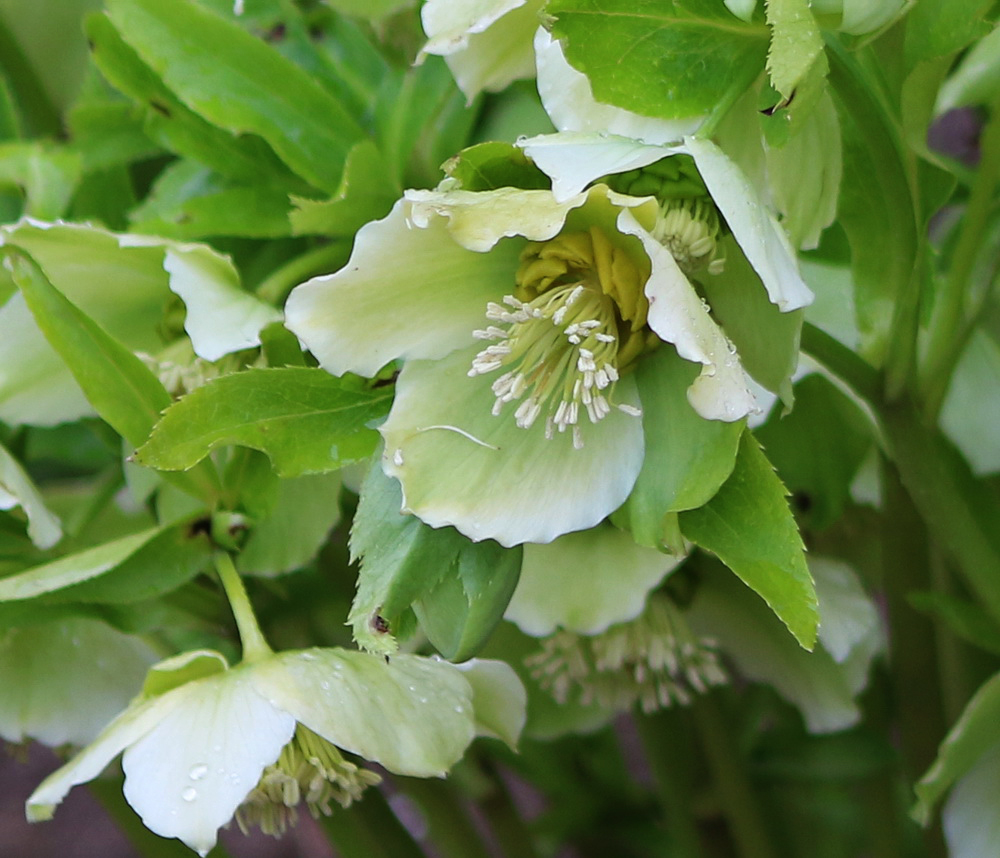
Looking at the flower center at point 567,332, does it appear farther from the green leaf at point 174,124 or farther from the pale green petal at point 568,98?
the green leaf at point 174,124

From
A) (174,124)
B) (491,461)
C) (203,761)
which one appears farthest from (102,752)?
(174,124)

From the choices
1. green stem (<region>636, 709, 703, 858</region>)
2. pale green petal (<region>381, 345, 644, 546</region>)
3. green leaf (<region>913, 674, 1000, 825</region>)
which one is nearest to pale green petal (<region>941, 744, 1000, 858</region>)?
green leaf (<region>913, 674, 1000, 825</region>)

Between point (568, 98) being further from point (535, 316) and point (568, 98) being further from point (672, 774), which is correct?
point (672, 774)

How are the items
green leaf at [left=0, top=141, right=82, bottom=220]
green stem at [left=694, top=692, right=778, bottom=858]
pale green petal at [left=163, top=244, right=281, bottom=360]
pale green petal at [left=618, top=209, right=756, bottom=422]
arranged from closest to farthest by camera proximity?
pale green petal at [left=618, top=209, right=756, bottom=422] → pale green petal at [left=163, top=244, right=281, bottom=360] → green leaf at [left=0, top=141, right=82, bottom=220] → green stem at [left=694, top=692, right=778, bottom=858]

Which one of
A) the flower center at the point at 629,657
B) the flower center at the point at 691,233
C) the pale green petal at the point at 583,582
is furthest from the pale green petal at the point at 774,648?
the flower center at the point at 691,233

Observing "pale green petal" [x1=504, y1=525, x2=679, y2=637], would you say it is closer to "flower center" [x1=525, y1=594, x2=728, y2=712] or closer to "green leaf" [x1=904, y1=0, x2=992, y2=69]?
"flower center" [x1=525, y1=594, x2=728, y2=712]

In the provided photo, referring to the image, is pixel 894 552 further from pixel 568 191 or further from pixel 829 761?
pixel 568 191
